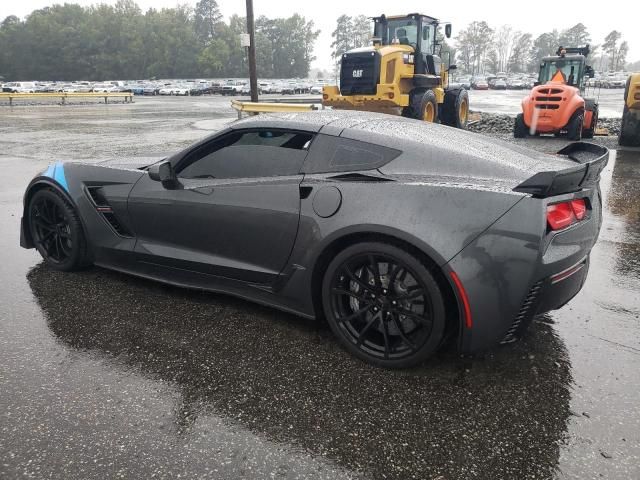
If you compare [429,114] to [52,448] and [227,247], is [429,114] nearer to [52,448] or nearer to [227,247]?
[227,247]

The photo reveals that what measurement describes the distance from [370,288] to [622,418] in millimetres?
1345

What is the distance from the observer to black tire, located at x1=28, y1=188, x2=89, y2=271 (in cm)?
405

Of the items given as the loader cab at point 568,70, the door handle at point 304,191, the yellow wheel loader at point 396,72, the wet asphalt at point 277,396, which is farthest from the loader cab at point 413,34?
the door handle at point 304,191

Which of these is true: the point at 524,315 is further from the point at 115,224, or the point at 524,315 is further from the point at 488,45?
the point at 488,45

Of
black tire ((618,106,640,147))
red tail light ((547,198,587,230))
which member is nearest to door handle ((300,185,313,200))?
red tail light ((547,198,587,230))

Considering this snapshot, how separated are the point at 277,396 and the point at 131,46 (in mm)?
112689

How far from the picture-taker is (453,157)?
9.31 feet

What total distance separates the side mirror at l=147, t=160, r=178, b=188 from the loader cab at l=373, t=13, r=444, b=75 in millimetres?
11521

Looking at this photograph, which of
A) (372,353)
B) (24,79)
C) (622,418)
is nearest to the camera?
(622,418)

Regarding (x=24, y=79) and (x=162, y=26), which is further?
(x=162, y=26)

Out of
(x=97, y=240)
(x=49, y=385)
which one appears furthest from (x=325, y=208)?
(x=97, y=240)

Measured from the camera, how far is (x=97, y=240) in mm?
3963

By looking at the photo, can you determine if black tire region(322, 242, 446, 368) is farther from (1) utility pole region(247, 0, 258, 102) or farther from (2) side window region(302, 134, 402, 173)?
(1) utility pole region(247, 0, 258, 102)

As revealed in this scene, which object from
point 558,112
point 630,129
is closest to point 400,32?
point 558,112
